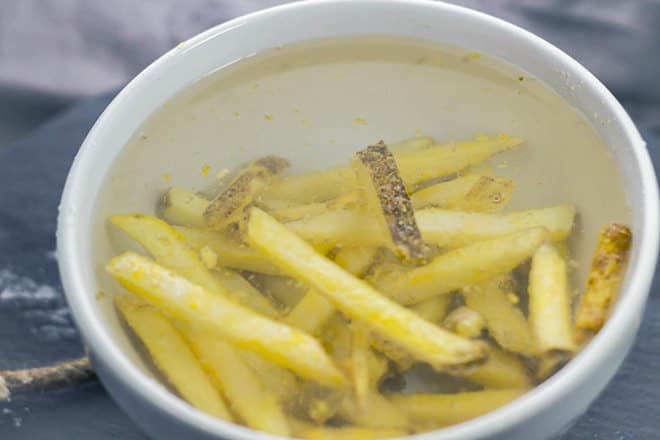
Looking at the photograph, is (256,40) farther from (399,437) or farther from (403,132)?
(399,437)

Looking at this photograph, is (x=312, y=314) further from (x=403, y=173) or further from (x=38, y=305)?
(x=38, y=305)

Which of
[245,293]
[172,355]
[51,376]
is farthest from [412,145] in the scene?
[51,376]

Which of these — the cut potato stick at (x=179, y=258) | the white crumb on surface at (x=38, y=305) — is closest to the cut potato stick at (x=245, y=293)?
the cut potato stick at (x=179, y=258)

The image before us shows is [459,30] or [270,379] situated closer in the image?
[270,379]

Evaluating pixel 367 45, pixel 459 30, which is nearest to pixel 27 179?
pixel 367 45

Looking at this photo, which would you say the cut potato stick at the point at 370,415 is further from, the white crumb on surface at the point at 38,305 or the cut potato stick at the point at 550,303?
the white crumb on surface at the point at 38,305

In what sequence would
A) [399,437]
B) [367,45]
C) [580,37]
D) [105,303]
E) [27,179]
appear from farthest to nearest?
1. [580,37]
2. [27,179]
3. [367,45]
4. [105,303]
5. [399,437]
